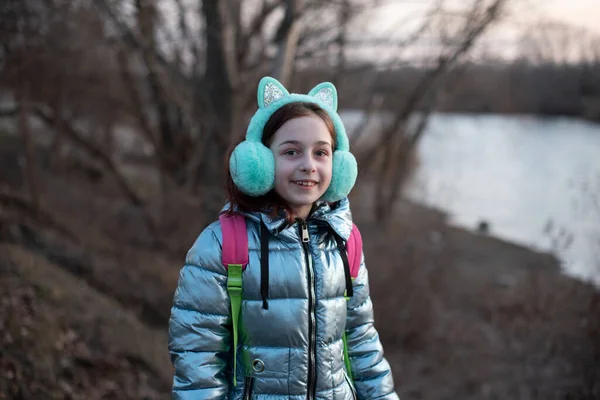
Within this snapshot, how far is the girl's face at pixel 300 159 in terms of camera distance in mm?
1912

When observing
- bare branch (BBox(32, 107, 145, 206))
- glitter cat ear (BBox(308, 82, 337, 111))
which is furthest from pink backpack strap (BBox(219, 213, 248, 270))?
bare branch (BBox(32, 107, 145, 206))

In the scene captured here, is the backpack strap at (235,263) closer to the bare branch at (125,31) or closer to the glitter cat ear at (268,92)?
the glitter cat ear at (268,92)

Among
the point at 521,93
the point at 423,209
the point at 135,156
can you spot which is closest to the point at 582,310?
the point at 521,93

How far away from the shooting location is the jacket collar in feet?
6.25

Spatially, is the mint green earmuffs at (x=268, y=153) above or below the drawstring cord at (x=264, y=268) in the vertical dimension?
above

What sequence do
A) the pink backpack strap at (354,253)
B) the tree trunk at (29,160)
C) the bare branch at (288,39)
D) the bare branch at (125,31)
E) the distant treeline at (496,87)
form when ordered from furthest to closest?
the tree trunk at (29,160) → the distant treeline at (496,87) → the bare branch at (125,31) → the bare branch at (288,39) → the pink backpack strap at (354,253)

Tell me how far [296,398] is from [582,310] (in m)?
3.60

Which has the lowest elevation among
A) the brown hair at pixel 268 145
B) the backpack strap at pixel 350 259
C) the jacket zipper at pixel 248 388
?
the jacket zipper at pixel 248 388

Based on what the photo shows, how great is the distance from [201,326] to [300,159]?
1.97ft

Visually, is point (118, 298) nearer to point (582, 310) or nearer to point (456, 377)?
point (456, 377)

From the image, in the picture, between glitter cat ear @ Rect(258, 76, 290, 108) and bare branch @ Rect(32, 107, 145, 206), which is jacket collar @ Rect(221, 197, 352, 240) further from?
bare branch @ Rect(32, 107, 145, 206)

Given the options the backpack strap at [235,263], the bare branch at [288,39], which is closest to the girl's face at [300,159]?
the backpack strap at [235,263]

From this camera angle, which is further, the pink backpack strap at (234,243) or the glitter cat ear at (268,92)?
the glitter cat ear at (268,92)

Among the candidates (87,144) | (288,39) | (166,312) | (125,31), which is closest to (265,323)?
(288,39)
